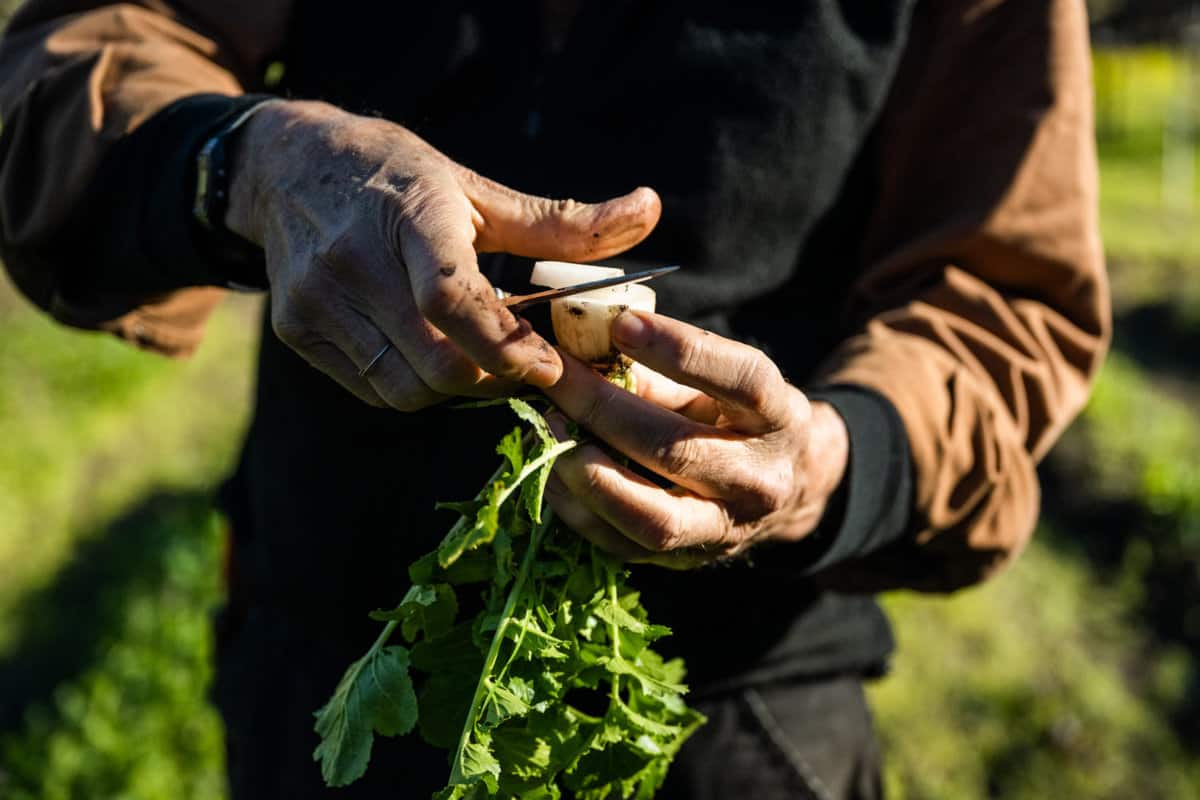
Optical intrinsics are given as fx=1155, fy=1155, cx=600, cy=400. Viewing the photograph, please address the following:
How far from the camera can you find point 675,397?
1.63 m

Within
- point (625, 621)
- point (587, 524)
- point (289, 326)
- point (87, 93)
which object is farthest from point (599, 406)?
point (87, 93)

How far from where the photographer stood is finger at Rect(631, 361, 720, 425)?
160 cm

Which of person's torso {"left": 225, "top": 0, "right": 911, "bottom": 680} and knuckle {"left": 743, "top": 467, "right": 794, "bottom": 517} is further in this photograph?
person's torso {"left": 225, "top": 0, "right": 911, "bottom": 680}

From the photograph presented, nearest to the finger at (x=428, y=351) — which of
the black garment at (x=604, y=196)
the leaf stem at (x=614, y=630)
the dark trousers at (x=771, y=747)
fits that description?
the leaf stem at (x=614, y=630)

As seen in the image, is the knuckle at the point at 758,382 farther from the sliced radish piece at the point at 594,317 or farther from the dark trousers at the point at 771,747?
the dark trousers at the point at 771,747

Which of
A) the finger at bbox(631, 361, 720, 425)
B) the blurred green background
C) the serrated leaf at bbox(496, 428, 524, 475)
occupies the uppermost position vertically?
the serrated leaf at bbox(496, 428, 524, 475)

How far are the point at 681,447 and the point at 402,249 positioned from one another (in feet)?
1.37

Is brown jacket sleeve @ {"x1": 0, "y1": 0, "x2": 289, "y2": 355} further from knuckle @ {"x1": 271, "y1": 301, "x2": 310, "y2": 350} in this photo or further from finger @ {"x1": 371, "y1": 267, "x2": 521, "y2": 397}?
finger @ {"x1": 371, "y1": 267, "x2": 521, "y2": 397}

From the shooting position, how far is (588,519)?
1.48 metres

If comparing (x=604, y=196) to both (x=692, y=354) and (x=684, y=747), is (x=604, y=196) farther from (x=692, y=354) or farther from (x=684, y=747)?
(x=684, y=747)

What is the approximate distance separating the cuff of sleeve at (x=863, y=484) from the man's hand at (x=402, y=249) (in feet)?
1.76

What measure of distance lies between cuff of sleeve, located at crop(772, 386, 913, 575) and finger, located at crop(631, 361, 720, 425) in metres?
0.26

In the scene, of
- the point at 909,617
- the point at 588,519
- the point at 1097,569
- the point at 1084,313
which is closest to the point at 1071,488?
the point at 1097,569

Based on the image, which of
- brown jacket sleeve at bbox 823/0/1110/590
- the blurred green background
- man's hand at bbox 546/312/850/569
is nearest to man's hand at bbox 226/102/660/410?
man's hand at bbox 546/312/850/569
